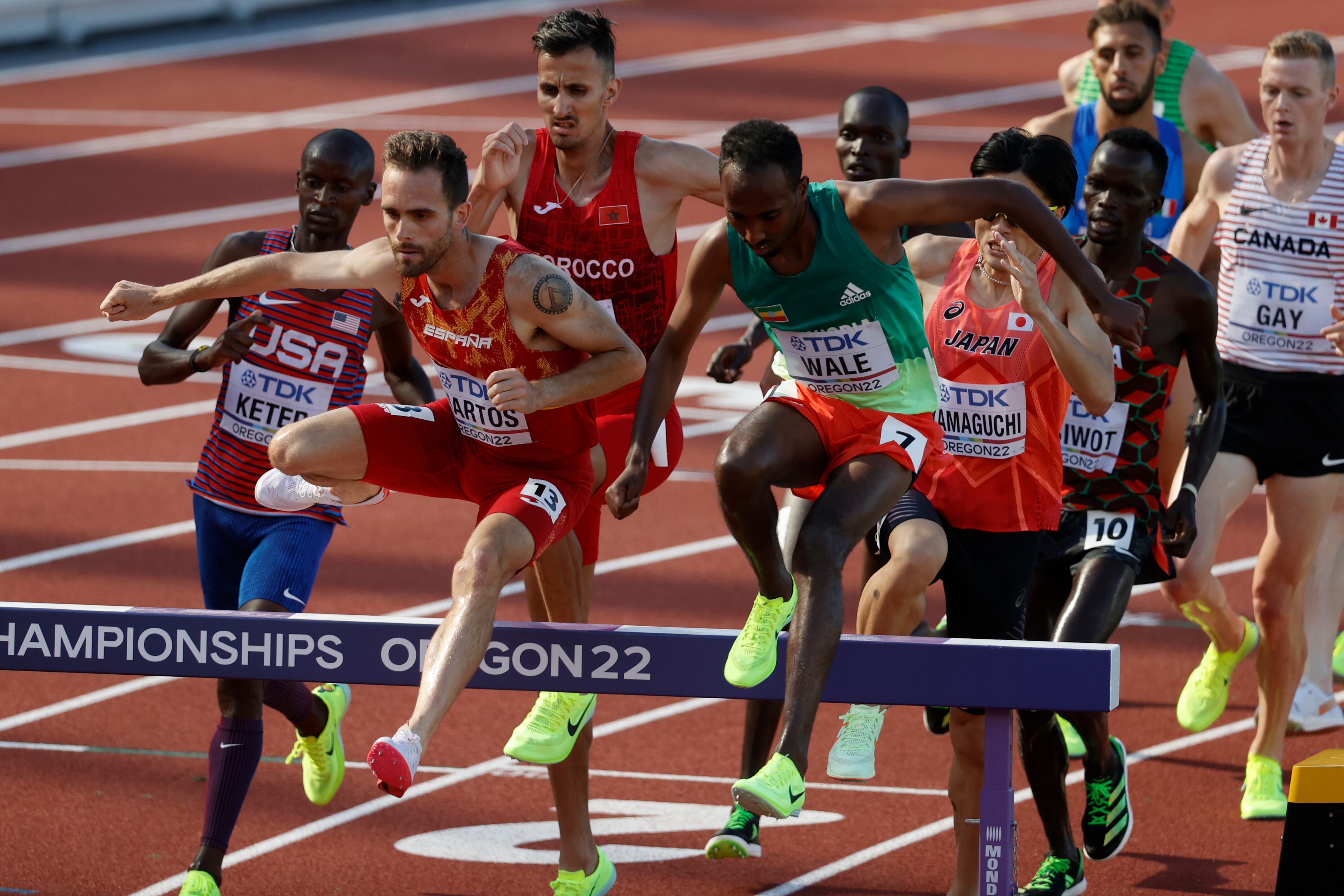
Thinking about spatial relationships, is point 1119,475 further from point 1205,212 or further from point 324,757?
point 324,757

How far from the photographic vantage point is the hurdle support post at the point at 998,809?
163 inches

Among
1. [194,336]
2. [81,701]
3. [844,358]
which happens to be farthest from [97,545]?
[844,358]

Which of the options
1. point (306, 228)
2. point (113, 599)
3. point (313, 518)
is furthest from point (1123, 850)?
point (113, 599)

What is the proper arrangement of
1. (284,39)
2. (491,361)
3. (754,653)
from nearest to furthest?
(754,653), (491,361), (284,39)

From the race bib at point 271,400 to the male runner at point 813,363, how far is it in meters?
1.17

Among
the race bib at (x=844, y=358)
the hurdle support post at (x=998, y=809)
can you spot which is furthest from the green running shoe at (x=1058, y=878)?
the race bib at (x=844, y=358)

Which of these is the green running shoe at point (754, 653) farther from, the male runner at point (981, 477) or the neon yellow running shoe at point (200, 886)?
the neon yellow running shoe at point (200, 886)

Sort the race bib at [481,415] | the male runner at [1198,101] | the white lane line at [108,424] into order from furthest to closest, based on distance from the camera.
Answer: the white lane line at [108,424] < the male runner at [1198,101] < the race bib at [481,415]

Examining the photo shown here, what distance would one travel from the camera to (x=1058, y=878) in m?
5.02

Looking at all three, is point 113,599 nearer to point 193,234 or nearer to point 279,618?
point 279,618

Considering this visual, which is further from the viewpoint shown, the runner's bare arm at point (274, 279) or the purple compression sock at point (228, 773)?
the purple compression sock at point (228, 773)

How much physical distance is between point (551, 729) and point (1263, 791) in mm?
2598

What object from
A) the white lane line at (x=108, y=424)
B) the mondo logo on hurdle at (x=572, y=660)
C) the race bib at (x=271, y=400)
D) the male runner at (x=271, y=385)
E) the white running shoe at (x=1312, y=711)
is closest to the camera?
the mondo logo on hurdle at (x=572, y=660)

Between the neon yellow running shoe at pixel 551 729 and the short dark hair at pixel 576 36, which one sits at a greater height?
the short dark hair at pixel 576 36
